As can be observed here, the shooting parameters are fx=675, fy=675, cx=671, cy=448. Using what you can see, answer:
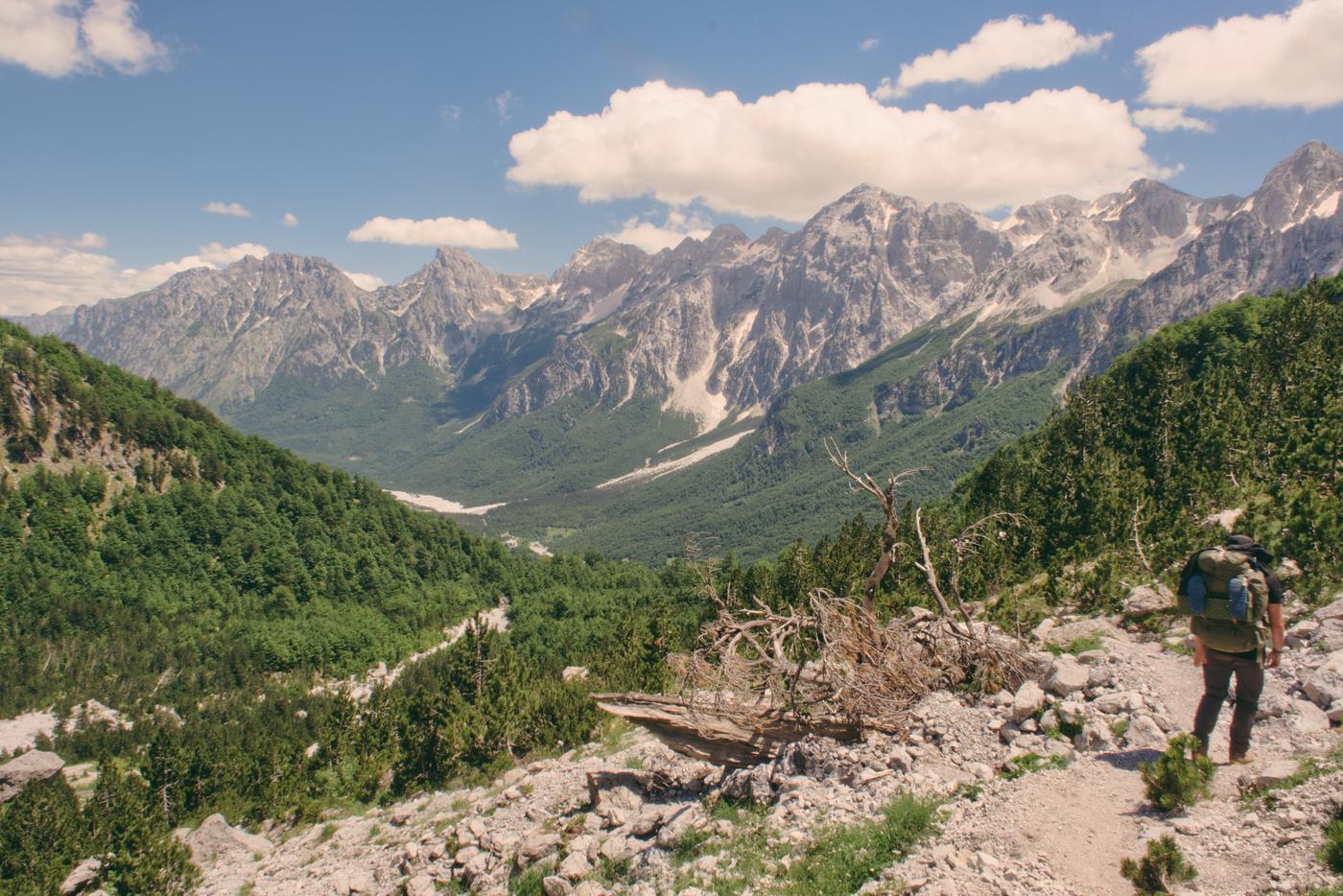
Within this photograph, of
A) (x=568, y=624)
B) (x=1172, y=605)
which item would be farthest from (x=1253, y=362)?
(x=568, y=624)

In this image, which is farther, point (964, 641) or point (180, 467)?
point (180, 467)

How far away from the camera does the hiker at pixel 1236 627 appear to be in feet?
41.4

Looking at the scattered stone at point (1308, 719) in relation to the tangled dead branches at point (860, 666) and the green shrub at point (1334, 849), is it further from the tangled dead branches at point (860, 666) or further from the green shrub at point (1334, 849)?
the tangled dead branches at point (860, 666)

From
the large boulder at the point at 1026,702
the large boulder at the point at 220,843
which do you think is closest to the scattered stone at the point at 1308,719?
the large boulder at the point at 1026,702

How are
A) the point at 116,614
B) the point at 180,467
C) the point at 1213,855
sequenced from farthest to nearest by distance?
the point at 180,467, the point at 116,614, the point at 1213,855

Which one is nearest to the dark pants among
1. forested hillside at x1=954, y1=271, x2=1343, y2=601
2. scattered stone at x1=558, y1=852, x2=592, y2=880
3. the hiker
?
the hiker

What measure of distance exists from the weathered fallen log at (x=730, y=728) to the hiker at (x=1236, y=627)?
8.09 metres

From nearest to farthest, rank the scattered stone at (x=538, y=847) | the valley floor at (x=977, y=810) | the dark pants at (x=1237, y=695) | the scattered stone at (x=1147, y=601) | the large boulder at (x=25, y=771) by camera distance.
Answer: the valley floor at (x=977, y=810)
the dark pants at (x=1237, y=695)
the scattered stone at (x=538, y=847)
the scattered stone at (x=1147, y=601)
the large boulder at (x=25, y=771)

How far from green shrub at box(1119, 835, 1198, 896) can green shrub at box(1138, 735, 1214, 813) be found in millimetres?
1729

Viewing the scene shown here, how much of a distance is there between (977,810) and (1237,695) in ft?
17.4

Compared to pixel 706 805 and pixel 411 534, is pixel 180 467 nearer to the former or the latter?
pixel 411 534

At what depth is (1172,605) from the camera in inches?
945

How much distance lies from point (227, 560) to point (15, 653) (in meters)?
28.5

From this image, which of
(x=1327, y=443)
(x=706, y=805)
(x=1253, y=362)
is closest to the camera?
(x=706, y=805)
